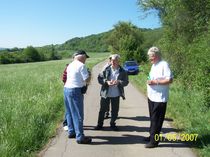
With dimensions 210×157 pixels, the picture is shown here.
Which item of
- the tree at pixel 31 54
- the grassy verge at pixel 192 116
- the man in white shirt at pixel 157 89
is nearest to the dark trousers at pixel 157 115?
the man in white shirt at pixel 157 89

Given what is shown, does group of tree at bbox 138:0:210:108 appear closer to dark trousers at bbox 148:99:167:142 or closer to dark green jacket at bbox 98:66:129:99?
dark green jacket at bbox 98:66:129:99

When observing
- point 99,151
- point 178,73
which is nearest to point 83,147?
point 99,151

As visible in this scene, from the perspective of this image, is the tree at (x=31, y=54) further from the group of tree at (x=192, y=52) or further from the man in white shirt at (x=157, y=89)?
the man in white shirt at (x=157, y=89)

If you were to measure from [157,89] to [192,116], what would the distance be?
9.94 feet

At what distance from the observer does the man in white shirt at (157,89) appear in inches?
313

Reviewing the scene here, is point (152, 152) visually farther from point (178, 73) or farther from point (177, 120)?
point (178, 73)

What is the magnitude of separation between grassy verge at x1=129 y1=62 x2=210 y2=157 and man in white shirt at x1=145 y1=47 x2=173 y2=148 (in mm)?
869

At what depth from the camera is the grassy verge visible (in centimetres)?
811

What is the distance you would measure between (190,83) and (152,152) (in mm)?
9538

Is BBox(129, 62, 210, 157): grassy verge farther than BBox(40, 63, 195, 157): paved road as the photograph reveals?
Yes

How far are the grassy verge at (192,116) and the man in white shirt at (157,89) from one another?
0.87 m

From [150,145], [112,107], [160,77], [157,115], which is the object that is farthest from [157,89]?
[112,107]
